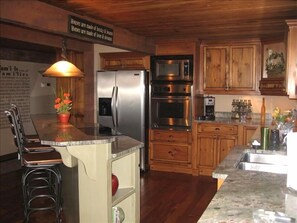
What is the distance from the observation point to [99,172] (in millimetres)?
2463

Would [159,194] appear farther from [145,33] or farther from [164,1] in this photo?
[164,1]

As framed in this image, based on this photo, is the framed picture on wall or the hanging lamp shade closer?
the hanging lamp shade

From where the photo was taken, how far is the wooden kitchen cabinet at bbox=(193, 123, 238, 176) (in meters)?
5.00

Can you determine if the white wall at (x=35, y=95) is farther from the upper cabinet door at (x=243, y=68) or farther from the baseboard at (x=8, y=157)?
the upper cabinet door at (x=243, y=68)

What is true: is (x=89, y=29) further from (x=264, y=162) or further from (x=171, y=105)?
(x=171, y=105)

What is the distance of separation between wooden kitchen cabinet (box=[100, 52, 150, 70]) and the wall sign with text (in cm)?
180

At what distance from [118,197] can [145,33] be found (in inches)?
103

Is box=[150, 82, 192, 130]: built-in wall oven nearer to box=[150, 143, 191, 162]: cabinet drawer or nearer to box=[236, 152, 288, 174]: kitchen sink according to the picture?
box=[150, 143, 191, 162]: cabinet drawer

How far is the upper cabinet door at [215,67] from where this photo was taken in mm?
5242

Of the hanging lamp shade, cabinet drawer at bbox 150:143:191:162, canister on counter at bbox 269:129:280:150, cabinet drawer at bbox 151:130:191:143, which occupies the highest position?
the hanging lamp shade

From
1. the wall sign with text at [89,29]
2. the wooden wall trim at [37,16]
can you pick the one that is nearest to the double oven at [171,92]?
the wall sign with text at [89,29]

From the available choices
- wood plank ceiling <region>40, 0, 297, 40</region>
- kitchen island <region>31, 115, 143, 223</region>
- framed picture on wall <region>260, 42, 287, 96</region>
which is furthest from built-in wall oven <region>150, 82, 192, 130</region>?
kitchen island <region>31, 115, 143, 223</region>

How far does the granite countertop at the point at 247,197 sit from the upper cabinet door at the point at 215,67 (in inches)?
135

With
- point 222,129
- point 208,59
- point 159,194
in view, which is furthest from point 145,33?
point 159,194
